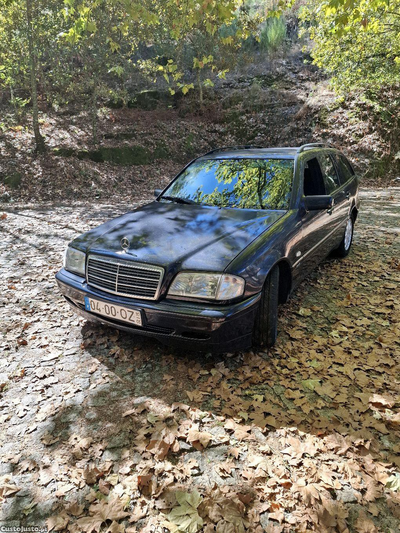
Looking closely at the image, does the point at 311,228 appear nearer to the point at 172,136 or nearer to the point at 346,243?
the point at 346,243

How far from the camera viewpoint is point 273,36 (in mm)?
23875

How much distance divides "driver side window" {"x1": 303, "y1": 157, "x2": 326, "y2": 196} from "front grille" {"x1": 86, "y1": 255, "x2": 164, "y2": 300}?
1978mm

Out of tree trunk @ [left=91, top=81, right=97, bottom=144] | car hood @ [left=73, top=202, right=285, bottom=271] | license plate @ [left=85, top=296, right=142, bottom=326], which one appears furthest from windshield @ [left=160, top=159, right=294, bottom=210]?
tree trunk @ [left=91, top=81, right=97, bottom=144]

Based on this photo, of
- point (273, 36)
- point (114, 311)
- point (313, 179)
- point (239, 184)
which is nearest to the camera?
point (114, 311)

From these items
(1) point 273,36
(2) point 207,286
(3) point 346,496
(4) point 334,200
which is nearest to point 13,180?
(4) point 334,200

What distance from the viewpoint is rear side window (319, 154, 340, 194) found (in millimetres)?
4453

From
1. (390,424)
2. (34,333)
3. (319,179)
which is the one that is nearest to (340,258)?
(319,179)

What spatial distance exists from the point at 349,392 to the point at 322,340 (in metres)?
0.72

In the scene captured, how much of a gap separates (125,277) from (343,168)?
4.04 metres

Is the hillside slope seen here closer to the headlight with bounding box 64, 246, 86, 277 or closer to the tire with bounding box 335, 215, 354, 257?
the tire with bounding box 335, 215, 354, 257

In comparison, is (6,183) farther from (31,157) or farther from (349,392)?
(349,392)

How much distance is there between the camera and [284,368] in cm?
301

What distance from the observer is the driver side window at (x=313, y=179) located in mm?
3794

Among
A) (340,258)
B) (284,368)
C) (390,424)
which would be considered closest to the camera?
(390,424)
